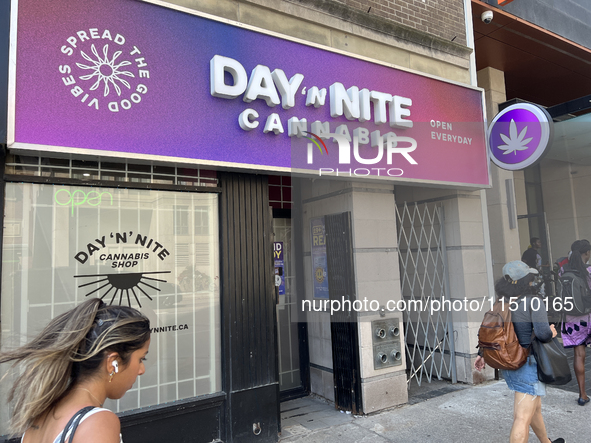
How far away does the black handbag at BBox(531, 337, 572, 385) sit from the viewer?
11.1 ft

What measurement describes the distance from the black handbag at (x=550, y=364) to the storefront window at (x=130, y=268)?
2.93 m

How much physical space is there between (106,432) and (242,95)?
3.65 meters

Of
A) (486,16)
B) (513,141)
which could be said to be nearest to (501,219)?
(513,141)

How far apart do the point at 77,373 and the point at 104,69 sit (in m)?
3.05

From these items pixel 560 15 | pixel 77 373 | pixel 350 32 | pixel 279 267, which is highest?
pixel 560 15

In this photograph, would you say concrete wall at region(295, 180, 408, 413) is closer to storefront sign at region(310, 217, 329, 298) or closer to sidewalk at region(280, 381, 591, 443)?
storefront sign at region(310, 217, 329, 298)

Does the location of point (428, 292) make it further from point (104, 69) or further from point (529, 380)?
point (104, 69)

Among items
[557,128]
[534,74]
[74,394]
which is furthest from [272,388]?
[534,74]

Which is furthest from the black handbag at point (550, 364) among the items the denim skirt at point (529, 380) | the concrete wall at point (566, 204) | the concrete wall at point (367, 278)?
the concrete wall at point (566, 204)

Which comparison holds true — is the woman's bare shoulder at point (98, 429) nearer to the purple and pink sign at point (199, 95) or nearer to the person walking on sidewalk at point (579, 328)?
the purple and pink sign at point (199, 95)

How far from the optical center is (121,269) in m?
3.94

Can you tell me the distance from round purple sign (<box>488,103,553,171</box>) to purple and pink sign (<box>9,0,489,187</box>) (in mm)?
1111

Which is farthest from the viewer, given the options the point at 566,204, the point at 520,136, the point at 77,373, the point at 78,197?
the point at 566,204

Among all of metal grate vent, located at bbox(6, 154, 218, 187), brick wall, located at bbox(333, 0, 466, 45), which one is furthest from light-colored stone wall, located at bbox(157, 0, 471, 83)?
metal grate vent, located at bbox(6, 154, 218, 187)
